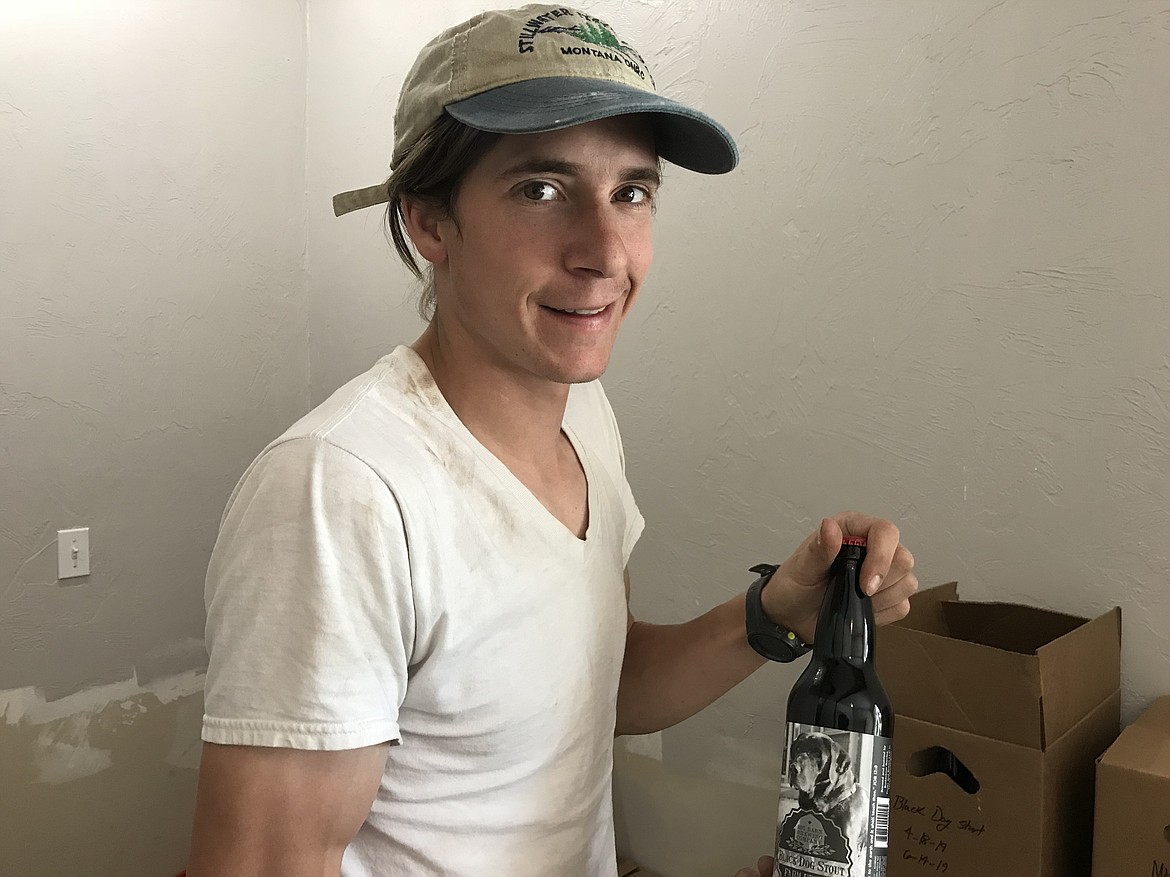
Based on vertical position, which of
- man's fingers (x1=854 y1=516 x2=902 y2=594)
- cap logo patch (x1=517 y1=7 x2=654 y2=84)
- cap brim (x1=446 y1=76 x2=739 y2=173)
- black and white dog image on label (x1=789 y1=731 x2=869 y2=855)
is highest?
cap logo patch (x1=517 y1=7 x2=654 y2=84)

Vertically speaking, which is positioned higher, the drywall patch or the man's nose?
the man's nose

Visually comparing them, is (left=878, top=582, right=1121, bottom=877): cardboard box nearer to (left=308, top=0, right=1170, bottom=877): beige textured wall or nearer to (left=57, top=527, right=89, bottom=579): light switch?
(left=308, top=0, right=1170, bottom=877): beige textured wall

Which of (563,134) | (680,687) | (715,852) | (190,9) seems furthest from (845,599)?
(190,9)

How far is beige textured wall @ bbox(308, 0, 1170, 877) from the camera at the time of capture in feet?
3.71

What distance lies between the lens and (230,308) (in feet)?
→ 7.04

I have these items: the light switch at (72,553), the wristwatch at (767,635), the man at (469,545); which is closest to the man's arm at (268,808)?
the man at (469,545)

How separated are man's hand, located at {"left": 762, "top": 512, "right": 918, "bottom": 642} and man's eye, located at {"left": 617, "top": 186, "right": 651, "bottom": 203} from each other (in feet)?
1.22

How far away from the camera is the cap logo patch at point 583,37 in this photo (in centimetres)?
88

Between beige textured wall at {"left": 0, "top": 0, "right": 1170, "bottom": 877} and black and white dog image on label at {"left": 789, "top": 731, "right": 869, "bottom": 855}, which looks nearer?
black and white dog image on label at {"left": 789, "top": 731, "right": 869, "bottom": 855}

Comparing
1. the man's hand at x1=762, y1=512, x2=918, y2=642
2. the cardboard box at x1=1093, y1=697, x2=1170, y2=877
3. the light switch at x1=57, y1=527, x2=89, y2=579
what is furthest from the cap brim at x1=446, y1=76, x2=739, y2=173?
the light switch at x1=57, y1=527, x2=89, y2=579

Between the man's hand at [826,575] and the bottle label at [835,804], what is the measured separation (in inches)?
5.6

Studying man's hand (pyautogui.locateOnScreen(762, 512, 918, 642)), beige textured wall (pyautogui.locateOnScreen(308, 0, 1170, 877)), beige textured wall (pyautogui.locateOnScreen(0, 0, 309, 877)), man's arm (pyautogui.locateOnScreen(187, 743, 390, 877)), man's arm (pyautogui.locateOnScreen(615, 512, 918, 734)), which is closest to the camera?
man's arm (pyautogui.locateOnScreen(187, 743, 390, 877))

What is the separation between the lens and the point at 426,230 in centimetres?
98

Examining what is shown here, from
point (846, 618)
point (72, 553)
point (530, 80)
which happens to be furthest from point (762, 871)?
point (72, 553)
